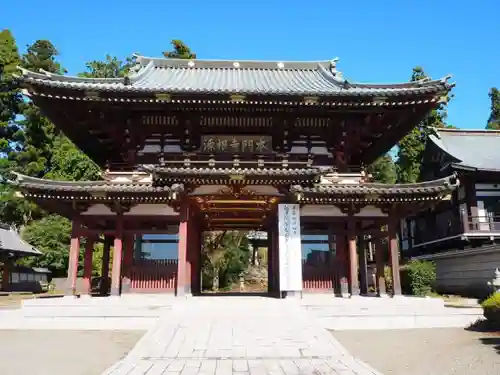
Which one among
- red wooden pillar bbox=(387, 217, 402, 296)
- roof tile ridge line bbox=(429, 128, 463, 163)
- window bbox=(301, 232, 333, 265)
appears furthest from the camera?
roof tile ridge line bbox=(429, 128, 463, 163)

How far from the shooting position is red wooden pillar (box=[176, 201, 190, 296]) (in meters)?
14.5

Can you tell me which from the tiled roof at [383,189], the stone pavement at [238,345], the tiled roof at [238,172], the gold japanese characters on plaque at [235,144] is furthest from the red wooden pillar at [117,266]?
the tiled roof at [383,189]

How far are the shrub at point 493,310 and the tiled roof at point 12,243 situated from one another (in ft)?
111

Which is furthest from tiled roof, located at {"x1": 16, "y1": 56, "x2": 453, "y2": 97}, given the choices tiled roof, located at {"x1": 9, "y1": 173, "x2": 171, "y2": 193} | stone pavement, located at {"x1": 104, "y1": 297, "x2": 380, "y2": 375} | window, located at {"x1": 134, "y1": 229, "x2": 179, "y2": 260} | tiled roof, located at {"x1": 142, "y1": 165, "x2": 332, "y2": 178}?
stone pavement, located at {"x1": 104, "y1": 297, "x2": 380, "y2": 375}

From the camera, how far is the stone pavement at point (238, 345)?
7.86 meters

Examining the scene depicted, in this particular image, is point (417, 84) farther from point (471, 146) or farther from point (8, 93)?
point (8, 93)

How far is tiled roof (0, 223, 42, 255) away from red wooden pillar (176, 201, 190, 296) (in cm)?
2468

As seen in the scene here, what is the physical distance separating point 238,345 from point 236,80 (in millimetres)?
15453

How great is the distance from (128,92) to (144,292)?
810 cm

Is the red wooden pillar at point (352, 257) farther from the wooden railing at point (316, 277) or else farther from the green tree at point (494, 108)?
the green tree at point (494, 108)

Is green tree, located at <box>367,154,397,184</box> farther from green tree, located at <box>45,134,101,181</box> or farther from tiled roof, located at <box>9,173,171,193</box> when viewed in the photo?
tiled roof, located at <box>9,173,171,193</box>

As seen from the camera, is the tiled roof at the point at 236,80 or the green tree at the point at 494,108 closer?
the tiled roof at the point at 236,80

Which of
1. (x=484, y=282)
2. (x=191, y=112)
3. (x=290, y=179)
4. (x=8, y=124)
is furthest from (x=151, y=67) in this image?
(x=8, y=124)

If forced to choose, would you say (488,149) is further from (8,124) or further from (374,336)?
(8,124)
